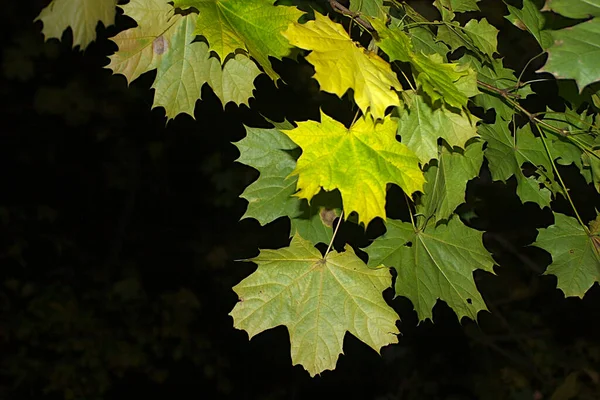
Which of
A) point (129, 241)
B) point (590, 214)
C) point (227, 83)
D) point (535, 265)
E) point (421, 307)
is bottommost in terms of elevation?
point (129, 241)

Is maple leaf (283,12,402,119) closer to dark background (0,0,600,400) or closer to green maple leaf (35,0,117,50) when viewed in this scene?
green maple leaf (35,0,117,50)

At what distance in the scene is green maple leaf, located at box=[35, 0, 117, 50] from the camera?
1.90 m

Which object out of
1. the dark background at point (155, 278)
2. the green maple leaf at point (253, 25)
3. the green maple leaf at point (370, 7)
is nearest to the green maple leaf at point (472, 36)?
the green maple leaf at point (370, 7)

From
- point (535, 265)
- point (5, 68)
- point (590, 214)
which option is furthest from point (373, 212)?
point (5, 68)

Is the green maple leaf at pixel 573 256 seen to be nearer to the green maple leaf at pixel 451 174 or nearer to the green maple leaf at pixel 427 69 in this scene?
the green maple leaf at pixel 451 174

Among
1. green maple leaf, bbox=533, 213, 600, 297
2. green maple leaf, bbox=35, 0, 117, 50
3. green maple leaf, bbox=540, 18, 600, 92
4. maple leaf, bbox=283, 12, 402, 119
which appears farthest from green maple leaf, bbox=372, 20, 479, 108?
green maple leaf, bbox=35, 0, 117, 50

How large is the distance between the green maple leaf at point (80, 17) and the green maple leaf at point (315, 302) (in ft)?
3.04

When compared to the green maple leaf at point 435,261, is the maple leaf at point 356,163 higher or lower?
higher

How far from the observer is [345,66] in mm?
1046

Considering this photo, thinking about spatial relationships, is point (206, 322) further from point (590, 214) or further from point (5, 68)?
point (590, 214)

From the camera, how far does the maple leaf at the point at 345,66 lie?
3.37ft

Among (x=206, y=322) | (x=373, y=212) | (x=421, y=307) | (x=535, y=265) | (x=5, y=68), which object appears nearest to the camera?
(x=373, y=212)

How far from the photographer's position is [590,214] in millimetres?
3357

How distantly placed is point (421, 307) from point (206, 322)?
10.3 ft
